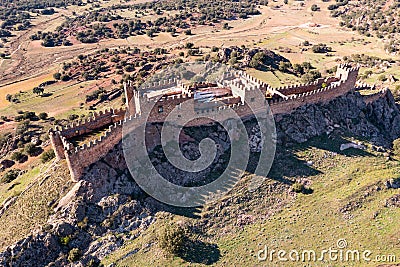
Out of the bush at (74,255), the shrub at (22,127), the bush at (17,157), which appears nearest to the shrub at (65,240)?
the bush at (74,255)

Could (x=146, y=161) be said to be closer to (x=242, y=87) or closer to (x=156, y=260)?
(x=156, y=260)

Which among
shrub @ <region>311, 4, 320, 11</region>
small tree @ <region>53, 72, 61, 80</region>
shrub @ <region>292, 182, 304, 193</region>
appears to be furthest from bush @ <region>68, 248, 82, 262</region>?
shrub @ <region>311, 4, 320, 11</region>

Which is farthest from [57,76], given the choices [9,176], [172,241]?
[172,241]

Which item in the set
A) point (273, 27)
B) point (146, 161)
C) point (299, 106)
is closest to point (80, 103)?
point (146, 161)

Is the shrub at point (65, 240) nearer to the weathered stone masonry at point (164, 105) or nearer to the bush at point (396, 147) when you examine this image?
the weathered stone masonry at point (164, 105)

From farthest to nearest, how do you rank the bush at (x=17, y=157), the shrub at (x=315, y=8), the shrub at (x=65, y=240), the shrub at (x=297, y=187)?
the shrub at (x=315, y=8), the bush at (x=17, y=157), the shrub at (x=297, y=187), the shrub at (x=65, y=240)

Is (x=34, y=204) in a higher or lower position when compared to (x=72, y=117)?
higher

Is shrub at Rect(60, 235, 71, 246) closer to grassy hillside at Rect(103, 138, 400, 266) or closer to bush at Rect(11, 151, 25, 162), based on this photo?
grassy hillside at Rect(103, 138, 400, 266)

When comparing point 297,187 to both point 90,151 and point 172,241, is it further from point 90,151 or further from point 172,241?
point 90,151
